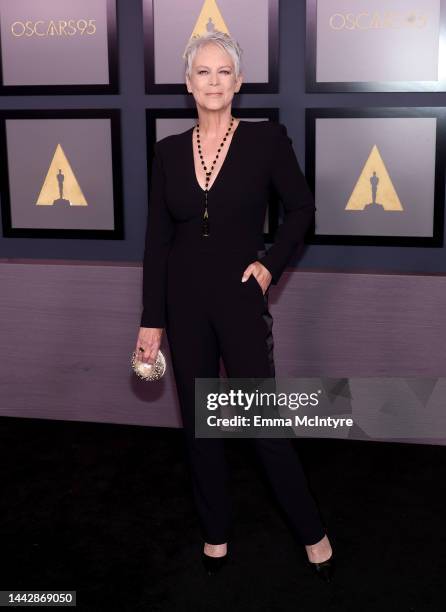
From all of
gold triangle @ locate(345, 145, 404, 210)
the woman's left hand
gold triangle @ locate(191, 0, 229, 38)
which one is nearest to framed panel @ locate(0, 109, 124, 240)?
gold triangle @ locate(191, 0, 229, 38)

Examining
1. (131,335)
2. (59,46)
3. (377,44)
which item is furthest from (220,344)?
(59,46)

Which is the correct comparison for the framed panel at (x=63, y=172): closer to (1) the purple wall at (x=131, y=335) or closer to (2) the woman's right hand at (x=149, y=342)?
(1) the purple wall at (x=131, y=335)

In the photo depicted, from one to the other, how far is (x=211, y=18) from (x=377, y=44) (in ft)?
2.36

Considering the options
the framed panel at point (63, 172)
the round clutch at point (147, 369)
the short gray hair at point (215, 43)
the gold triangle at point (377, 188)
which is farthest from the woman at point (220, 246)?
the framed panel at point (63, 172)

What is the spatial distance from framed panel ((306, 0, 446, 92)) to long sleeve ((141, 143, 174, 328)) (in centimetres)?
122

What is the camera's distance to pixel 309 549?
2303mm

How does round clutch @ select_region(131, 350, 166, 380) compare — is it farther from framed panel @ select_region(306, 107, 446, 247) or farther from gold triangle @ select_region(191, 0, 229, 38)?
gold triangle @ select_region(191, 0, 229, 38)

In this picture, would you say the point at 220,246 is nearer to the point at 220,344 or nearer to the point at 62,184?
the point at 220,344

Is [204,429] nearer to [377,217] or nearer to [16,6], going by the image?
[377,217]

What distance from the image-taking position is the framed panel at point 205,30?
124 inches

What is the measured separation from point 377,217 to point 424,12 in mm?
853

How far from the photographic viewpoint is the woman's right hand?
7.59 ft

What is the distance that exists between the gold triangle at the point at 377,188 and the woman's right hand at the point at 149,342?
1292mm

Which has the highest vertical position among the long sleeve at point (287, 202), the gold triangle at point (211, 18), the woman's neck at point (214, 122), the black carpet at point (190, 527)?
the gold triangle at point (211, 18)
